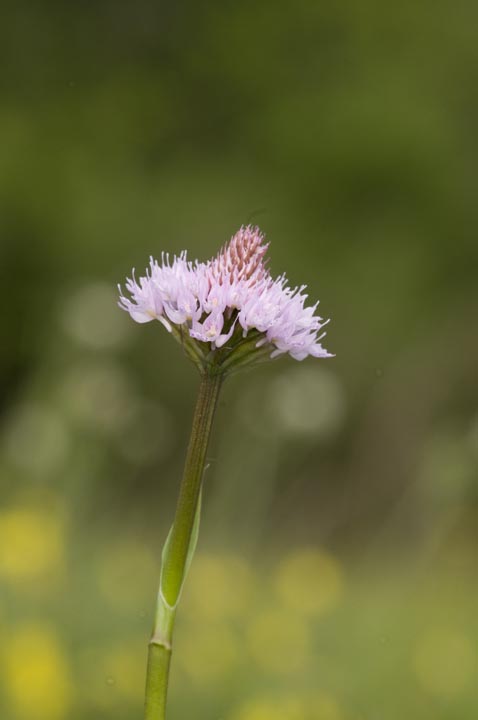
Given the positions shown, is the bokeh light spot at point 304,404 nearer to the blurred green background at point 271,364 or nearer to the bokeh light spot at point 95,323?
the blurred green background at point 271,364

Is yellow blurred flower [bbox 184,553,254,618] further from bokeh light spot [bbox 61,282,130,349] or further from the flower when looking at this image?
the flower

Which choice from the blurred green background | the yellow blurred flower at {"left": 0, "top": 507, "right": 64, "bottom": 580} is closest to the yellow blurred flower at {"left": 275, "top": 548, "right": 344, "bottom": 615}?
the blurred green background

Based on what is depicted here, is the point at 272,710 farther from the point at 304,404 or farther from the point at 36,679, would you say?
the point at 304,404

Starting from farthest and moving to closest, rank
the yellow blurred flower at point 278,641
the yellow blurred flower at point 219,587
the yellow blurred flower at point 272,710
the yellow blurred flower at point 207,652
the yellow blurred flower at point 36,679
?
the yellow blurred flower at point 219,587 → the yellow blurred flower at point 278,641 → the yellow blurred flower at point 207,652 → the yellow blurred flower at point 272,710 → the yellow blurred flower at point 36,679

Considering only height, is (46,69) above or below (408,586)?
above

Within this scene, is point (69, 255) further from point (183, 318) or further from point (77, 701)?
point (183, 318)

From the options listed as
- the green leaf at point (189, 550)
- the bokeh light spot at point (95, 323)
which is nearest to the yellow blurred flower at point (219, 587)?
the bokeh light spot at point (95, 323)

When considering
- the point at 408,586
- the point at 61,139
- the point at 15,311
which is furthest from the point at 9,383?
the point at 408,586
